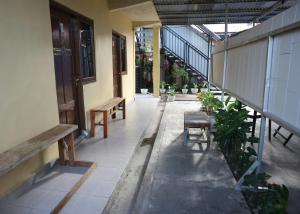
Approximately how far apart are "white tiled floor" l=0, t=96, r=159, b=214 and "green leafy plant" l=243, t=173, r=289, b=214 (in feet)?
4.46

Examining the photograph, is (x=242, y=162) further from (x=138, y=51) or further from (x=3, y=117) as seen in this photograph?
(x=138, y=51)

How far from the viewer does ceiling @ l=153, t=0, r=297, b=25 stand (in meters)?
4.31

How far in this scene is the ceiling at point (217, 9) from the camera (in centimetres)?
431

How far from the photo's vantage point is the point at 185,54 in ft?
32.6

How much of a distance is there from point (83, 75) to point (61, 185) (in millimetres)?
2037

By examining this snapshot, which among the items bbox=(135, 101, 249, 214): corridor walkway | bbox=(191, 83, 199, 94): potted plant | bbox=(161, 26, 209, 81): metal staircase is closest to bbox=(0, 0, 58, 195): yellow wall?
bbox=(135, 101, 249, 214): corridor walkway

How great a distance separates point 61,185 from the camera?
2.57 m

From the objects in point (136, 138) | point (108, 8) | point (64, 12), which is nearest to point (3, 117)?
point (64, 12)

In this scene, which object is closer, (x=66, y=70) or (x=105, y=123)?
(x=66, y=70)

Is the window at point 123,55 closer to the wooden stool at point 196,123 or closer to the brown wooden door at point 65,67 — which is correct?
the brown wooden door at point 65,67

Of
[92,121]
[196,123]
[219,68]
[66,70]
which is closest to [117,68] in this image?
[92,121]

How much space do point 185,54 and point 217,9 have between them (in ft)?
16.6

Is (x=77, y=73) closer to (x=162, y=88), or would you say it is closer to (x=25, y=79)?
(x=25, y=79)

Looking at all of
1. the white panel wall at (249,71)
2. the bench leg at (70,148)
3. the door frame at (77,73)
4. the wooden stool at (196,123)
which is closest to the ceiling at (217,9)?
the white panel wall at (249,71)
